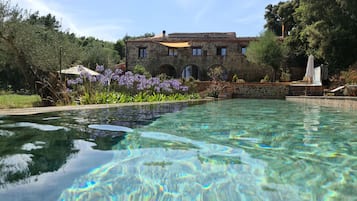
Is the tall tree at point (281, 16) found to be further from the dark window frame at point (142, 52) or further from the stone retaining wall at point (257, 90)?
the dark window frame at point (142, 52)

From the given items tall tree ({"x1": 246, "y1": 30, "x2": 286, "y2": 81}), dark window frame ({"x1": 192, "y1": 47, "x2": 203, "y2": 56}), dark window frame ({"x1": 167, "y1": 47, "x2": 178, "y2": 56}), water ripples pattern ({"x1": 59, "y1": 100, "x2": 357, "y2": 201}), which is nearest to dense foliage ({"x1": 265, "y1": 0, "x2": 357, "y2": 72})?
tall tree ({"x1": 246, "y1": 30, "x2": 286, "y2": 81})

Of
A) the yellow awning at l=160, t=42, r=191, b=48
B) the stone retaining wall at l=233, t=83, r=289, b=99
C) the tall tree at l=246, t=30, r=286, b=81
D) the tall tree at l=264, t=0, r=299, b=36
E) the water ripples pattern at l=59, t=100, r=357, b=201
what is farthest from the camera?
the tall tree at l=264, t=0, r=299, b=36

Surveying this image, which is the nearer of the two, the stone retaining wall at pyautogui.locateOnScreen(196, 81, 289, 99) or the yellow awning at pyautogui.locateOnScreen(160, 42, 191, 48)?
the stone retaining wall at pyautogui.locateOnScreen(196, 81, 289, 99)

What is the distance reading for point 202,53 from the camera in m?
32.7

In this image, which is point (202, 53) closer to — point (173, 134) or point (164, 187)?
point (173, 134)

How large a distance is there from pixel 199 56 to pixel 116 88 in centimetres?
2001

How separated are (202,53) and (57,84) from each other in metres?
23.1

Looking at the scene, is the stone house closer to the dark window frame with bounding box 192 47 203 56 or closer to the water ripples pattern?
the dark window frame with bounding box 192 47 203 56

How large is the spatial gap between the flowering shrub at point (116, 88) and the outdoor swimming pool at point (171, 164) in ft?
20.0

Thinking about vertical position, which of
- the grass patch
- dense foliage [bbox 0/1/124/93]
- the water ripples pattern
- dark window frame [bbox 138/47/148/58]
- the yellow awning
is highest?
the yellow awning

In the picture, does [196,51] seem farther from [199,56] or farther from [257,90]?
[257,90]

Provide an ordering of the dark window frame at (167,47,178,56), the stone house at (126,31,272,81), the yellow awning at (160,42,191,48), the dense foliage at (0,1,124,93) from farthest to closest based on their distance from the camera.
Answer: the dark window frame at (167,47,178,56) < the yellow awning at (160,42,191,48) < the stone house at (126,31,272,81) < the dense foliage at (0,1,124,93)

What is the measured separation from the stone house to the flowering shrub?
54.7 ft

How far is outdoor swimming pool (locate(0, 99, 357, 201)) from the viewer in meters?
2.51
